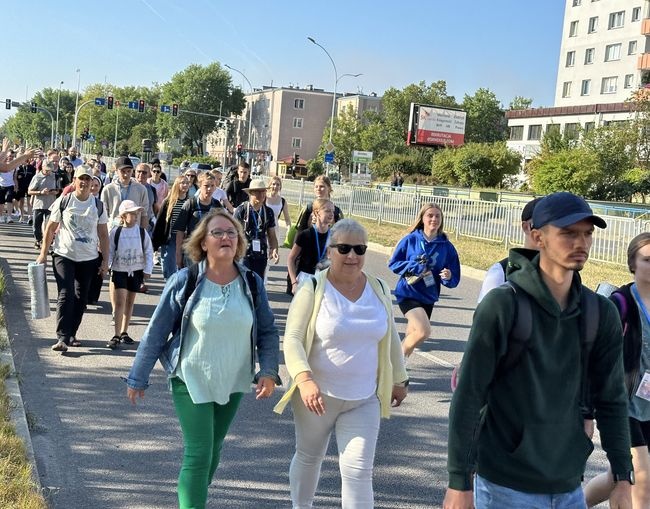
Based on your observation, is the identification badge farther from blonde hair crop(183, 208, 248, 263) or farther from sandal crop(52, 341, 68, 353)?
sandal crop(52, 341, 68, 353)

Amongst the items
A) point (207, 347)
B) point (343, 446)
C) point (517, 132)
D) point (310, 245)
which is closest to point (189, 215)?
point (310, 245)

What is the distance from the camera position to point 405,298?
7652 millimetres

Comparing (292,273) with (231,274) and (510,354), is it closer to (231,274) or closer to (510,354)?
(231,274)

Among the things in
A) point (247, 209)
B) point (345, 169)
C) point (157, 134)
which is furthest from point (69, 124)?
point (247, 209)

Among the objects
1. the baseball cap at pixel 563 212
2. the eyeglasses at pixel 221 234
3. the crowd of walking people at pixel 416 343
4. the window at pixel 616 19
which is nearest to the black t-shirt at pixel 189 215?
the crowd of walking people at pixel 416 343

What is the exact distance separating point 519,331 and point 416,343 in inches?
192

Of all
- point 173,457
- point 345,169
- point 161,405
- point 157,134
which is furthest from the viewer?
point 157,134

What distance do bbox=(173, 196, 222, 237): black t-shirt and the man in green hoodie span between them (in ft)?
23.3

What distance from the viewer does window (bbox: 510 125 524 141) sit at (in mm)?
71438

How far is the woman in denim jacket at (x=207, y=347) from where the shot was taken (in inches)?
163

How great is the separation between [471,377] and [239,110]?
123 metres

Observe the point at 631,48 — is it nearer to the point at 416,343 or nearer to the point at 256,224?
the point at 256,224

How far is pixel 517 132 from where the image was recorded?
72.2m

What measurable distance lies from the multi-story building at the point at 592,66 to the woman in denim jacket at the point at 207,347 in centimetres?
5982
